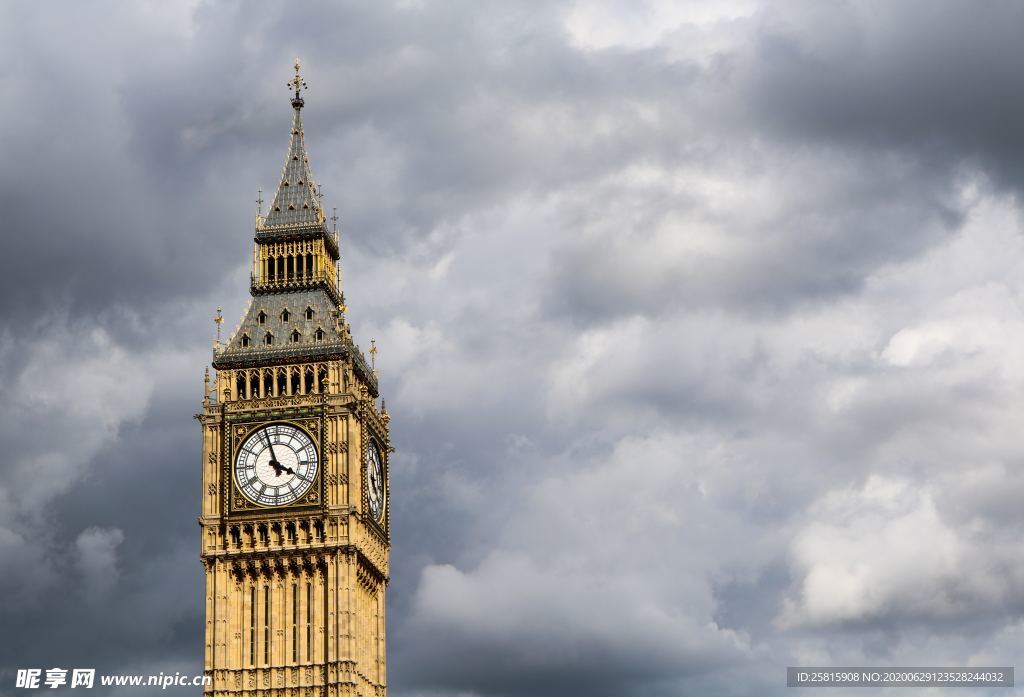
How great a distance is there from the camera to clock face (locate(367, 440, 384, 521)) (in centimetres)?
14425

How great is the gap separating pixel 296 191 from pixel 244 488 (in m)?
24.0

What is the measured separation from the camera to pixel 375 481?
14625 cm

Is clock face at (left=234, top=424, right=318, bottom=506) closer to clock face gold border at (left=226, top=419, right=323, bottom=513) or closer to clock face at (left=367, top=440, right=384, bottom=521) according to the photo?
clock face gold border at (left=226, top=419, right=323, bottom=513)

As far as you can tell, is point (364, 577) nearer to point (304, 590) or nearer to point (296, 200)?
point (304, 590)

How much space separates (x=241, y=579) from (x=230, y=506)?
16.1 feet

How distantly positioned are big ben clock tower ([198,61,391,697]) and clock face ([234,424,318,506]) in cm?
7

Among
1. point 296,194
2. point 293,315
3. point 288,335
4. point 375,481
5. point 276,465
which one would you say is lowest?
point 276,465

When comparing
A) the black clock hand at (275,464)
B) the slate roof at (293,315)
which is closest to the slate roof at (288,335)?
the slate roof at (293,315)

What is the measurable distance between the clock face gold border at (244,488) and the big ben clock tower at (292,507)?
0.07m

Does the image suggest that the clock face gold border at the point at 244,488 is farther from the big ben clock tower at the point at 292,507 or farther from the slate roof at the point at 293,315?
the slate roof at the point at 293,315

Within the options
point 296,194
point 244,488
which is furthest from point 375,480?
point 296,194

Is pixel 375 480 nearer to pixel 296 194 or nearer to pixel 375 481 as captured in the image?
pixel 375 481

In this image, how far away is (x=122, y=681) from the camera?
5118 inches

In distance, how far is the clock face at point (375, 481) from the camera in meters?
144
